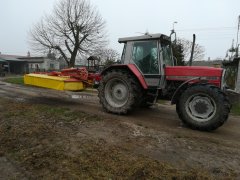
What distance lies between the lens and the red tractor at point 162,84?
19.4ft

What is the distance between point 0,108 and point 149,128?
4798 mm

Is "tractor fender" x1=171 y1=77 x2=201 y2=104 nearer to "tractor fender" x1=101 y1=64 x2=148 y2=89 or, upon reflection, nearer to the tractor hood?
the tractor hood

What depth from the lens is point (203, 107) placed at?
236 inches

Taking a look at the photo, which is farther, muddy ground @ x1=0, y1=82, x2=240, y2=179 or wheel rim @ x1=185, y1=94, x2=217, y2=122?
wheel rim @ x1=185, y1=94, x2=217, y2=122

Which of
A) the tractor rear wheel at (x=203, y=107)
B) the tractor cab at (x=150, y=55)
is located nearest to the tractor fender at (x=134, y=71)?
the tractor cab at (x=150, y=55)

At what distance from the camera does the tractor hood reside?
631 cm

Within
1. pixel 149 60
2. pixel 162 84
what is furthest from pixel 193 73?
Answer: pixel 149 60

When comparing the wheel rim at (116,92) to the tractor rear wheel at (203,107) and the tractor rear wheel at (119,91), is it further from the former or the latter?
the tractor rear wheel at (203,107)

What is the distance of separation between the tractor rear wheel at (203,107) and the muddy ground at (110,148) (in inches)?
9.2

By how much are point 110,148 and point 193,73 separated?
3.10m

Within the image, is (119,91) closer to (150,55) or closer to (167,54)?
(150,55)

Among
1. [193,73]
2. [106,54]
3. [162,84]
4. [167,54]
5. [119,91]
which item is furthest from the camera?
[106,54]

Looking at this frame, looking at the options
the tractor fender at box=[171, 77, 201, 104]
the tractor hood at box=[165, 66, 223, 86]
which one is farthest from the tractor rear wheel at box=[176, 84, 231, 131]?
the tractor hood at box=[165, 66, 223, 86]

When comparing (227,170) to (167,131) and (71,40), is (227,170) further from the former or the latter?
(71,40)
